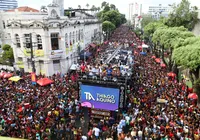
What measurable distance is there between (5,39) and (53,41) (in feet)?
66.4

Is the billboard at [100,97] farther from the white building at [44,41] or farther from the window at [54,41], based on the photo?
the window at [54,41]

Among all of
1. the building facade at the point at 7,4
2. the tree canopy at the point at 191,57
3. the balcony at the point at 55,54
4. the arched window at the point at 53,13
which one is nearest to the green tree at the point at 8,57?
the balcony at the point at 55,54

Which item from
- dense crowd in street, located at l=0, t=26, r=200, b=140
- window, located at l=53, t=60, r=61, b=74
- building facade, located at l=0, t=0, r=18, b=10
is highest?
building facade, located at l=0, t=0, r=18, b=10

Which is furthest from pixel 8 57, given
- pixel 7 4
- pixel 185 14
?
pixel 7 4

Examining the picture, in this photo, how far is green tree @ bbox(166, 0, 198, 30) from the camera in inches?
1308

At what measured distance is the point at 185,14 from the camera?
3375cm

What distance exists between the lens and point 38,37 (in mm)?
25828

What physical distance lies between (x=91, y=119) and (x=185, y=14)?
2809 centimetres

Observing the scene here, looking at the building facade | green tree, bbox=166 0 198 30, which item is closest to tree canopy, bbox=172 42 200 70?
green tree, bbox=166 0 198 30

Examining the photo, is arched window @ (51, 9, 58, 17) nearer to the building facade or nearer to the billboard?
the billboard

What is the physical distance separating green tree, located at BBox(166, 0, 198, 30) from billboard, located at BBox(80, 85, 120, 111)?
87.1 feet

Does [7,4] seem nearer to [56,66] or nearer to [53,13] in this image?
[53,13]

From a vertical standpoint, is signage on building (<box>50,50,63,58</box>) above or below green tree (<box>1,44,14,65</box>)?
above

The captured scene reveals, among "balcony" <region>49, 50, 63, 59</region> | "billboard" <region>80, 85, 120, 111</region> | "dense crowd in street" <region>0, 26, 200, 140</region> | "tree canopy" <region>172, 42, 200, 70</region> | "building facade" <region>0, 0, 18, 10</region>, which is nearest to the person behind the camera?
"dense crowd in street" <region>0, 26, 200, 140</region>
